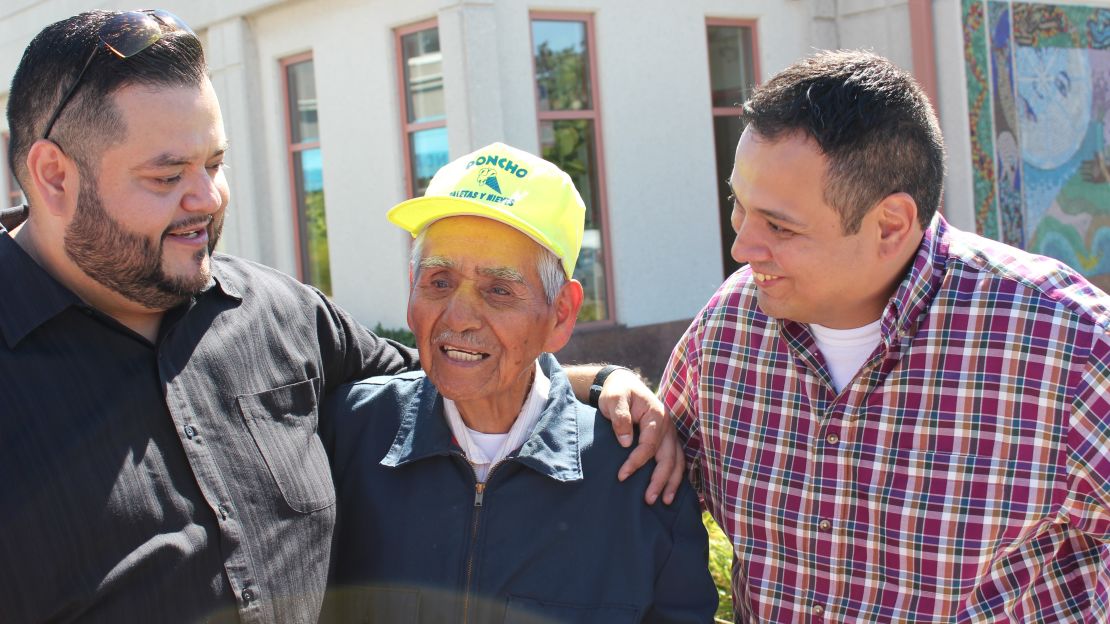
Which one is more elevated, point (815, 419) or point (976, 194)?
point (976, 194)

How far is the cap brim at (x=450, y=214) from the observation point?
2291 mm

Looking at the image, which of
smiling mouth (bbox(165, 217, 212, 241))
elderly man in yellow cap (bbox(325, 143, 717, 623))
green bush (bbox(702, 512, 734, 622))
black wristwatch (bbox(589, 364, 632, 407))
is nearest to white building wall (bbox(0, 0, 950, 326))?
green bush (bbox(702, 512, 734, 622))

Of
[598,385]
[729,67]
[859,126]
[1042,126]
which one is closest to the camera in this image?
[859,126]

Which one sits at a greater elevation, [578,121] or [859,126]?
[578,121]

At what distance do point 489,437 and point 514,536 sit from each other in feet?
0.92

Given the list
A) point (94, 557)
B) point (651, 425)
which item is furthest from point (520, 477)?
point (94, 557)

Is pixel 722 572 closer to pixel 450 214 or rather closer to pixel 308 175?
pixel 450 214

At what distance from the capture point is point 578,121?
9.61 m

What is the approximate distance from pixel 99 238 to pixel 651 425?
4.34 feet

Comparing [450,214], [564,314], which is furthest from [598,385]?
[450,214]

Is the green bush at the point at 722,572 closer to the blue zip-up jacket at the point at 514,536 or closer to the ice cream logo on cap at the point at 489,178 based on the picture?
the blue zip-up jacket at the point at 514,536

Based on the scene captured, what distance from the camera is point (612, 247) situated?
9758 mm

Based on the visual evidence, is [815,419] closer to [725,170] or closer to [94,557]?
[94,557]

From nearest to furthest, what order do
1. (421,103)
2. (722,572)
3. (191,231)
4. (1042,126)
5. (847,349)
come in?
(191,231) < (847,349) < (722,572) < (421,103) < (1042,126)
